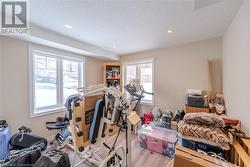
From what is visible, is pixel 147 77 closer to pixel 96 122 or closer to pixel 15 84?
pixel 96 122

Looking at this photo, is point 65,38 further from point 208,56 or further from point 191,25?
point 208,56

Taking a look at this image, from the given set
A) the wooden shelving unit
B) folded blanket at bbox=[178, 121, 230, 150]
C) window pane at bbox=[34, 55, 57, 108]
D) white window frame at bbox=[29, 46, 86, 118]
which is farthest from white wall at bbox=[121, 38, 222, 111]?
window pane at bbox=[34, 55, 57, 108]

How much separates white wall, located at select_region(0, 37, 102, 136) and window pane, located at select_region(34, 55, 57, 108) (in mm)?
250

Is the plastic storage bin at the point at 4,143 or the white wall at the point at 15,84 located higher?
the white wall at the point at 15,84

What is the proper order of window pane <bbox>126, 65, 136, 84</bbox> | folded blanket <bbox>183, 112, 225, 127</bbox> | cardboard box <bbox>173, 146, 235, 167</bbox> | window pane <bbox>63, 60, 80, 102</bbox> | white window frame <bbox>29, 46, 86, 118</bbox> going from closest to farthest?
cardboard box <bbox>173, 146, 235, 167</bbox> → folded blanket <bbox>183, 112, 225, 127</bbox> → white window frame <bbox>29, 46, 86, 118</bbox> → window pane <bbox>63, 60, 80, 102</bbox> → window pane <bbox>126, 65, 136, 84</bbox>

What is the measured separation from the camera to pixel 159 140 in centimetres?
247

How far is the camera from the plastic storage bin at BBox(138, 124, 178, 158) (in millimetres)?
2371

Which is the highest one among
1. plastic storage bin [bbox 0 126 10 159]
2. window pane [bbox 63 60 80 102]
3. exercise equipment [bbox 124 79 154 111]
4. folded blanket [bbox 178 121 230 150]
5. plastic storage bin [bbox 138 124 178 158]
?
window pane [bbox 63 60 80 102]

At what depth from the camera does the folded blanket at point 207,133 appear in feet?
4.52

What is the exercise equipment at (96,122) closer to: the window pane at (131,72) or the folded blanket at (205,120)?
the folded blanket at (205,120)

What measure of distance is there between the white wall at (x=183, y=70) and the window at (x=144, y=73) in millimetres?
213

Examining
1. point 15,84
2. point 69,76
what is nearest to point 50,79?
A: point 69,76

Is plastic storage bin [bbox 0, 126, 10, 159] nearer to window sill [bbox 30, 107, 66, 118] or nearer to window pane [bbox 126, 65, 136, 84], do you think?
window sill [bbox 30, 107, 66, 118]

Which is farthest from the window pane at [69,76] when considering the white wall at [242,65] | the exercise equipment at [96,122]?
the white wall at [242,65]
